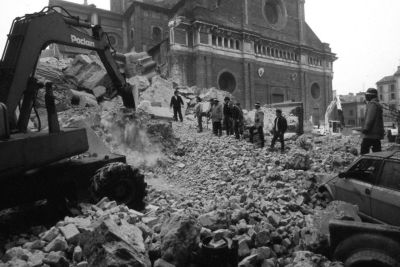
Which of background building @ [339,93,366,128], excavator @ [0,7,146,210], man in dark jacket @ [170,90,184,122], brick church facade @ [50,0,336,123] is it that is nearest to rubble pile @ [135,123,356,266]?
excavator @ [0,7,146,210]

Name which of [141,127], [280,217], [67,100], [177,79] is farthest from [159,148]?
[177,79]

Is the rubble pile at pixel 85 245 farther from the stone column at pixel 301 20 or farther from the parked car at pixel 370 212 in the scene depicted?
the stone column at pixel 301 20

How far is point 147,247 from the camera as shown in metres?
4.04

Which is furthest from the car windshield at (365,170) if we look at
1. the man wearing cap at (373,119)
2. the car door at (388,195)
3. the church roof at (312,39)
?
the church roof at (312,39)

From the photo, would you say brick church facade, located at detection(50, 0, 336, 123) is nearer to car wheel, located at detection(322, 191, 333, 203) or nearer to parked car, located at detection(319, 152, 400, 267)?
car wheel, located at detection(322, 191, 333, 203)

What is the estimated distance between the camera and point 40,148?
4.81 meters

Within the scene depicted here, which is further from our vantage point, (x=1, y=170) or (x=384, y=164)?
(x=384, y=164)

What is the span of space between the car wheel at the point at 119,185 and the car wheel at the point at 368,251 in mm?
3521

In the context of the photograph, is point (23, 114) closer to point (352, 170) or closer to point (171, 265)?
point (171, 265)

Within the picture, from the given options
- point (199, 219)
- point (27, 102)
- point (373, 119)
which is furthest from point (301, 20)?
point (199, 219)

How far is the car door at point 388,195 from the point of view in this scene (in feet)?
13.4

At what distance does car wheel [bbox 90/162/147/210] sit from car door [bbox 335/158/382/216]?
352 centimetres

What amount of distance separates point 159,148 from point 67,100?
5.03 metres

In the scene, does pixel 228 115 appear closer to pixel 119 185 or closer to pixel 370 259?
pixel 119 185
